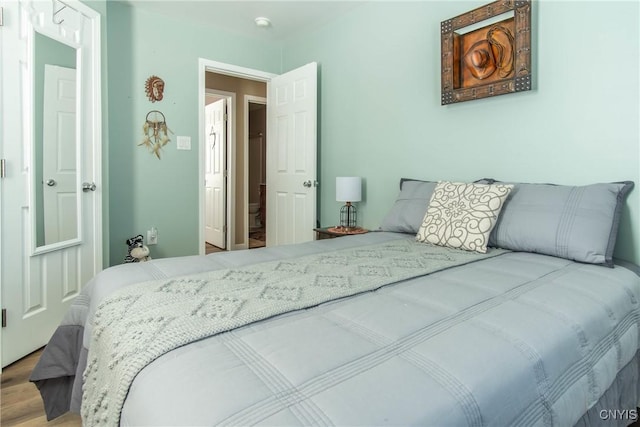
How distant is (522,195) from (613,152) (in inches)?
18.8

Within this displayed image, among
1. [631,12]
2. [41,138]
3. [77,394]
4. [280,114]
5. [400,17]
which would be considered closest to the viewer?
[77,394]

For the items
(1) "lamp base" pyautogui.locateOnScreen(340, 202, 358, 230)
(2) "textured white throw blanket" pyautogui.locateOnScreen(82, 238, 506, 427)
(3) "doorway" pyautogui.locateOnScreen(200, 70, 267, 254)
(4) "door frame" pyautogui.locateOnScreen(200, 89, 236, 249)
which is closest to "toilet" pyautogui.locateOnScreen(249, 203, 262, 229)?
(3) "doorway" pyautogui.locateOnScreen(200, 70, 267, 254)

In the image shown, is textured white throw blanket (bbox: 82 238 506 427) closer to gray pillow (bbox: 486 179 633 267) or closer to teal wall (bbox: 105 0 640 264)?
gray pillow (bbox: 486 179 633 267)

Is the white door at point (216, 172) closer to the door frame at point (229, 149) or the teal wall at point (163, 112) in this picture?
the door frame at point (229, 149)

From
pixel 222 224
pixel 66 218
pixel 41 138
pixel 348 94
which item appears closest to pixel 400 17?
pixel 348 94

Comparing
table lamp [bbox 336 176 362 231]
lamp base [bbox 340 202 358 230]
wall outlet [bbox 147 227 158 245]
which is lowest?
wall outlet [bbox 147 227 158 245]

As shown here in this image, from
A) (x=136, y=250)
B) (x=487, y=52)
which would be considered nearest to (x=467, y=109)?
(x=487, y=52)

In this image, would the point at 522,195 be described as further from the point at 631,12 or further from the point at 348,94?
the point at 348,94

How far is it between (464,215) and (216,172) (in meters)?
3.95

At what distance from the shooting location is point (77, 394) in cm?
126

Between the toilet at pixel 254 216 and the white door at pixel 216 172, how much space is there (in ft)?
4.97

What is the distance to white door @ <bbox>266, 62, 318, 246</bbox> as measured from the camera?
351 cm

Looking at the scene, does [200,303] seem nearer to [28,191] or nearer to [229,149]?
[28,191]

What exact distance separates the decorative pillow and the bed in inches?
0.6
